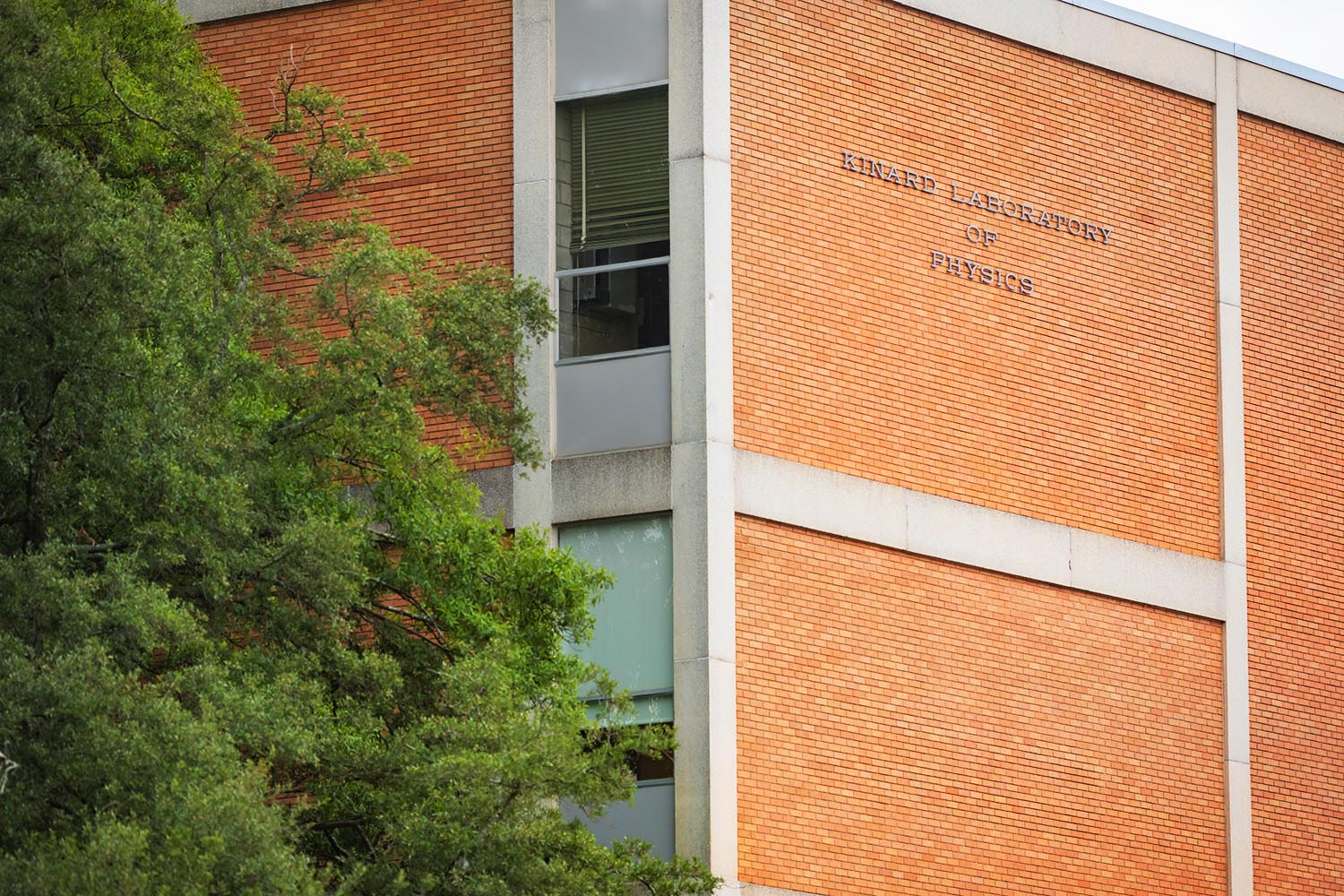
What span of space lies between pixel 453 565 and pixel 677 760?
364 cm

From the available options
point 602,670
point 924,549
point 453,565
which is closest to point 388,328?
point 453,565

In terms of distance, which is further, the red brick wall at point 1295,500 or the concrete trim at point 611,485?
the red brick wall at point 1295,500

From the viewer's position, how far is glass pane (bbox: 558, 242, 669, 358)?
83.5 feet

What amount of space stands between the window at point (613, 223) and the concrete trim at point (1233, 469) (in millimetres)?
8150

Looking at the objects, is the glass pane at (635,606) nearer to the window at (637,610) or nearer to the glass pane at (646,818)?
the window at (637,610)

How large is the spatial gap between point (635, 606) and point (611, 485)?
136 centimetres

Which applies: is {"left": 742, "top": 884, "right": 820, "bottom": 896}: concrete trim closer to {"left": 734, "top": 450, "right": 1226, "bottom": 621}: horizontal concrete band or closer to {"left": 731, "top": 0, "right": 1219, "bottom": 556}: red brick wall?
{"left": 734, "top": 450, "right": 1226, "bottom": 621}: horizontal concrete band

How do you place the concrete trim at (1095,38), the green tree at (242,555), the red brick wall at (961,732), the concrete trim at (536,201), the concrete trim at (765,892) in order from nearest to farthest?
1. the green tree at (242,555)
2. the concrete trim at (765,892)
3. the red brick wall at (961,732)
4. the concrete trim at (536,201)
5. the concrete trim at (1095,38)

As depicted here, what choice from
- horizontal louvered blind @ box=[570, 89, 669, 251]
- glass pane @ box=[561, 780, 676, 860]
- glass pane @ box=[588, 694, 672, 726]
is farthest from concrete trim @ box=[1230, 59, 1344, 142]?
glass pane @ box=[561, 780, 676, 860]

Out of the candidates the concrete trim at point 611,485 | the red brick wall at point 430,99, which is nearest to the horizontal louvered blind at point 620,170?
the red brick wall at point 430,99

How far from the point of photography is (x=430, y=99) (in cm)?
2675

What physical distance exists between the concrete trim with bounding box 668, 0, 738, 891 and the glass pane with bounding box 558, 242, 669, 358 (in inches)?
13.9

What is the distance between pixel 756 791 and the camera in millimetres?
23906

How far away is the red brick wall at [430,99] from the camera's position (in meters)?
26.2
